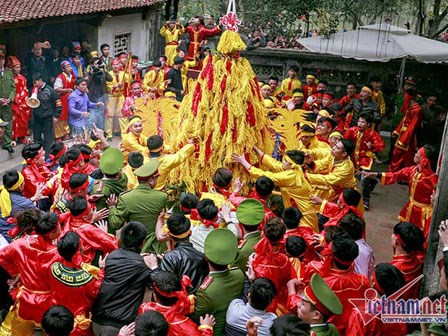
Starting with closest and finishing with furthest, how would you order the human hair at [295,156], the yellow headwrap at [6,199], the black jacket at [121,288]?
1. the black jacket at [121,288]
2. the yellow headwrap at [6,199]
3. the human hair at [295,156]

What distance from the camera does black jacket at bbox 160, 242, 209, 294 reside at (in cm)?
477

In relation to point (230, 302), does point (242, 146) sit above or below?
above

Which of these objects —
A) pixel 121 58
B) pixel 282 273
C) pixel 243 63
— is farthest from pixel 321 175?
pixel 121 58

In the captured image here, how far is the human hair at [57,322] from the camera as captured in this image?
3869 mm

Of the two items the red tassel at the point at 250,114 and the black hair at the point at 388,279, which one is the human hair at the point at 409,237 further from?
the red tassel at the point at 250,114

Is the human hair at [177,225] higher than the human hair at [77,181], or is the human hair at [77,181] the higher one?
the human hair at [77,181]

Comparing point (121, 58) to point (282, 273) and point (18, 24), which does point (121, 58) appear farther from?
point (282, 273)

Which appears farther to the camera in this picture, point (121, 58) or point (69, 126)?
point (121, 58)

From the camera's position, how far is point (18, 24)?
11359 mm

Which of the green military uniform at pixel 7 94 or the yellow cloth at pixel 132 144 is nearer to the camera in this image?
the yellow cloth at pixel 132 144

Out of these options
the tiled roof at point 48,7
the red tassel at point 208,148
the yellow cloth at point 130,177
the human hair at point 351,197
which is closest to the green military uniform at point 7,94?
the tiled roof at point 48,7

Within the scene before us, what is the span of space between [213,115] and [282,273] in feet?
6.85

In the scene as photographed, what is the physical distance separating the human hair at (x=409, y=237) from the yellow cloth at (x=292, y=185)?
1.55m

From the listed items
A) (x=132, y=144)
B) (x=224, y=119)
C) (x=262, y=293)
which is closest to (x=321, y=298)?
(x=262, y=293)
